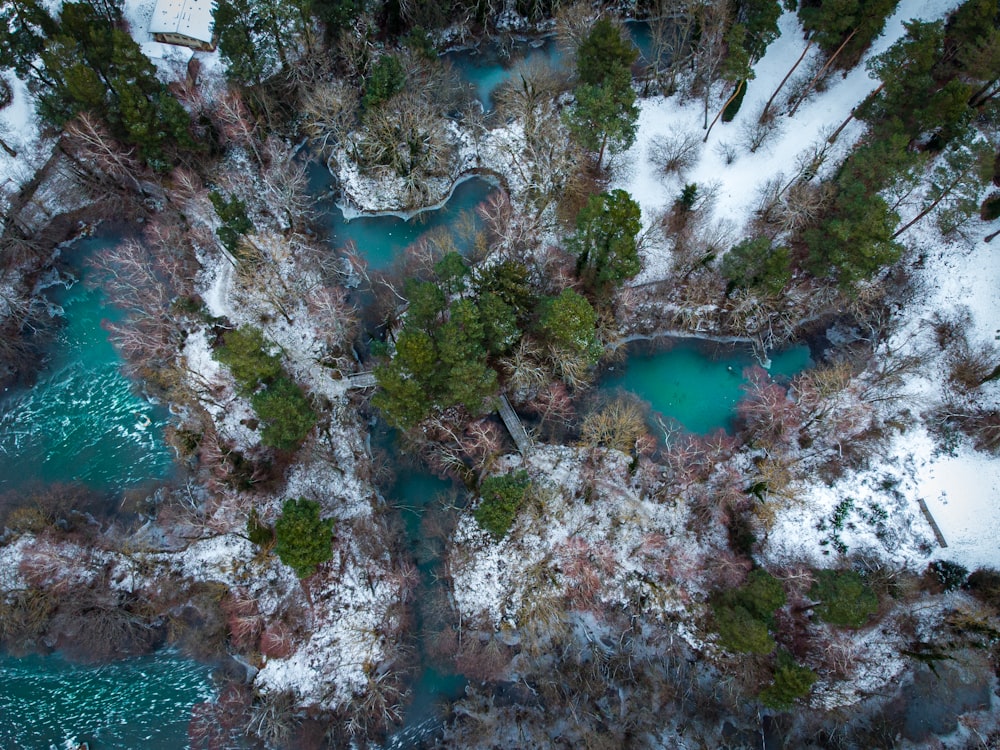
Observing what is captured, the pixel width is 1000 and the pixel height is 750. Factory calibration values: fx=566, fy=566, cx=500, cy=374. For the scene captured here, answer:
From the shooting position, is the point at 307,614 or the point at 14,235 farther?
the point at 14,235

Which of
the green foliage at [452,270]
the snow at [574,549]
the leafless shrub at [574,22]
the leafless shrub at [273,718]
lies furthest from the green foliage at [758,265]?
the leafless shrub at [273,718]

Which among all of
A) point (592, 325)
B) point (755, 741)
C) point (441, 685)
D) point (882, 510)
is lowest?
→ point (755, 741)

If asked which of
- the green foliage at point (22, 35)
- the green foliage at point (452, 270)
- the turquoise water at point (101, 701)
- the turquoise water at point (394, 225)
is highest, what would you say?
the green foliage at point (22, 35)

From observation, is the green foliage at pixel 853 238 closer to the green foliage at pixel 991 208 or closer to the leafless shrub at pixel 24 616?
the green foliage at pixel 991 208

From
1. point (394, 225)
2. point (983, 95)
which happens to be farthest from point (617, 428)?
point (983, 95)

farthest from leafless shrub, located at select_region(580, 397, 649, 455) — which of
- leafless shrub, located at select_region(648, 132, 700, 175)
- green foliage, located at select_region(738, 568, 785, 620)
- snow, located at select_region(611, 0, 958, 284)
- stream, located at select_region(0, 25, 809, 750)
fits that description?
leafless shrub, located at select_region(648, 132, 700, 175)

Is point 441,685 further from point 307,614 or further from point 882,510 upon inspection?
point 882,510

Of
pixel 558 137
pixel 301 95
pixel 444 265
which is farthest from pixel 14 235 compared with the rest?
pixel 558 137

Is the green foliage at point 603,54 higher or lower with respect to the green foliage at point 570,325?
higher

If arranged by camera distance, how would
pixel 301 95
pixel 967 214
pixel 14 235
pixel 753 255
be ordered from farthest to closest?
pixel 301 95, pixel 14 235, pixel 753 255, pixel 967 214
